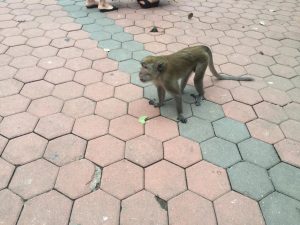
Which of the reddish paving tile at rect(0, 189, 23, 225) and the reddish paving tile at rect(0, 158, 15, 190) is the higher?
the reddish paving tile at rect(0, 189, 23, 225)

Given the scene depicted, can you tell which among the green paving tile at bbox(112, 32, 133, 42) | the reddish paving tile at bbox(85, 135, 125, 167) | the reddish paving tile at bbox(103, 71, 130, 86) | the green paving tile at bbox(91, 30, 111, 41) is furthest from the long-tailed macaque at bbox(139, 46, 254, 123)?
the green paving tile at bbox(91, 30, 111, 41)

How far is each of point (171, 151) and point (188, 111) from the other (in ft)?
2.62

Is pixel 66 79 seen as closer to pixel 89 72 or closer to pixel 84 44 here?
pixel 89 72

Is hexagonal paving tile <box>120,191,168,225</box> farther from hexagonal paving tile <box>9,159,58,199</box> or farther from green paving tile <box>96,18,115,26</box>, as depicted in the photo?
green paving tile <box>96,18,115,26</box>

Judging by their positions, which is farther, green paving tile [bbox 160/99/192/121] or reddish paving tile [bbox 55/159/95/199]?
green paving tile [bbox 160/99/192/121]

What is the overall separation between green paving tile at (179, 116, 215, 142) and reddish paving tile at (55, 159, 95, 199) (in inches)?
45.2

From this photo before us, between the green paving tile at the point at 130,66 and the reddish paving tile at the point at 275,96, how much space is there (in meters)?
1.83

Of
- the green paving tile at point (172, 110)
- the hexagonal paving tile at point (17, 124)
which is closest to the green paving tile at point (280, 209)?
the green paving tile at point (172, 110)

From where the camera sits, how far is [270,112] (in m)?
4.03

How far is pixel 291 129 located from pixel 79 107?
258 centimetres

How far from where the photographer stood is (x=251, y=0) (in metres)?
7.95

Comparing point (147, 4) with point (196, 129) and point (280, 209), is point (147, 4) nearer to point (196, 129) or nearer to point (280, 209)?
point (196, 129)

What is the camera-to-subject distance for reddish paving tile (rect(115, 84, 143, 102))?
4156 millimetres

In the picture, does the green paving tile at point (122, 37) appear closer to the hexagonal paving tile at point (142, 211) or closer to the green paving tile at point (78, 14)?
the green paving tile at point (78, 14)
